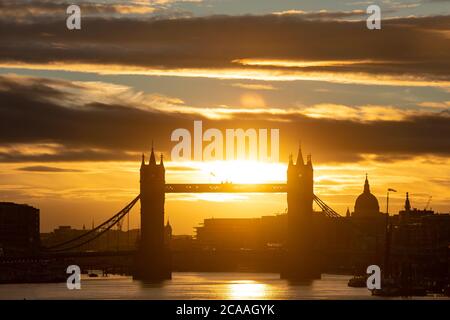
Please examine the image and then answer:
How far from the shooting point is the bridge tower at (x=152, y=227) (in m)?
179

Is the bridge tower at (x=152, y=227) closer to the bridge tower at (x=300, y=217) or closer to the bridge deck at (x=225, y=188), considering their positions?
the bridge deck at (x=225, y=188)

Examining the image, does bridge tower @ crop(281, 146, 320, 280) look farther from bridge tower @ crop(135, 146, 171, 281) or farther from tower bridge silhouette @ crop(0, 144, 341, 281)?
bridge tower @ crop(135, 146, 171, 281)

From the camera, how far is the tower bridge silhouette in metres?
180

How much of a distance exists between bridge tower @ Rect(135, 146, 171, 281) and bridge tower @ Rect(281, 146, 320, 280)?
1400cm

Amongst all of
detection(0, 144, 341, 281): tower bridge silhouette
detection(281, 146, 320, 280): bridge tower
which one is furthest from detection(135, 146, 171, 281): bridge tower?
detection(281, 146, 320, 280): bridge tower

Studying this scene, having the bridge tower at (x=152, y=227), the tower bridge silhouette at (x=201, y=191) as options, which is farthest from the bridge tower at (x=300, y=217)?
the bridge tower at (x=152, y=227)

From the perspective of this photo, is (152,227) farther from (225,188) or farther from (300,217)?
(300,217)

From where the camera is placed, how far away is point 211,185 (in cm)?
18138

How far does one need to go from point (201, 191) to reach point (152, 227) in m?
8.46

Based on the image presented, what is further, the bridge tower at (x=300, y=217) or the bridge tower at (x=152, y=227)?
the bridge tower at (x=300, y=217)

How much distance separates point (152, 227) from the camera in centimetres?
18700
